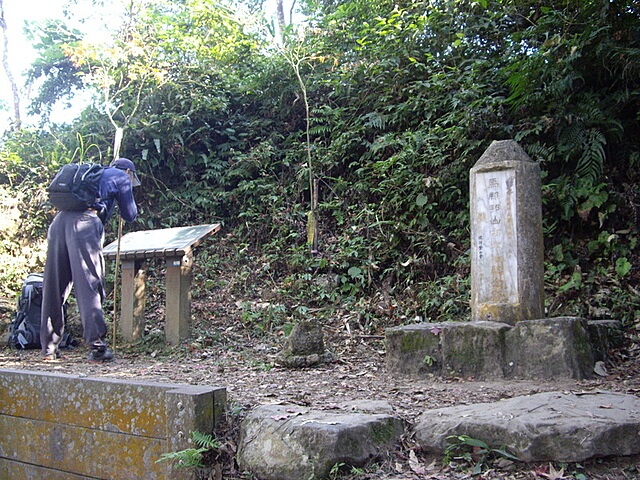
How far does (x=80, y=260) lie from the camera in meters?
5.71

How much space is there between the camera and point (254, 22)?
11367 millimetres

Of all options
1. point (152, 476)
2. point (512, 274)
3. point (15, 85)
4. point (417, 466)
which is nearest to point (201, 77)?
point (512, 274)

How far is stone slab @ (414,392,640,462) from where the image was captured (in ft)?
8.38

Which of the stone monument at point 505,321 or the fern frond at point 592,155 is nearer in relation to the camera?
the stone monument at point 505,321

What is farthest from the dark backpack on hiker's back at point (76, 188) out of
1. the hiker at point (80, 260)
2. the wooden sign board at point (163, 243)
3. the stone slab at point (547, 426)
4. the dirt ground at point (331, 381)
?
the stone slab at point (547, 426)

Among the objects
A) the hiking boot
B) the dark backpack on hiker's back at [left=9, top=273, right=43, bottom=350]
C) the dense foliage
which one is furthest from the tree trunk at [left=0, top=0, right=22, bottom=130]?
the hiking boot

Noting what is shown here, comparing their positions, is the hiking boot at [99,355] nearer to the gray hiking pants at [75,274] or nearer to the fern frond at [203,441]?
the gray hiking pants at [75,274]

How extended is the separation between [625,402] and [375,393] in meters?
1.56

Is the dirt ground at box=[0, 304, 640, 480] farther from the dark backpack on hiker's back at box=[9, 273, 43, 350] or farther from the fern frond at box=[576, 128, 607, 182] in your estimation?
the fern frond at box=[576, 128, 607, 182]

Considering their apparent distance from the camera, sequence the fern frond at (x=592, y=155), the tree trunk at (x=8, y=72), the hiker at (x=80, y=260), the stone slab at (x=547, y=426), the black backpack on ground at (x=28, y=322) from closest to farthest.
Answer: the stone slab at (x=547, y=426) → the hiker at (x=80, y=260) → the fern frond at (x=592, y=155) → the black backpack on ground at (x=28, y=322) → the tree trunk at (x=8, y=72)

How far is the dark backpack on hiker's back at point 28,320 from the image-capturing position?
22.1ft

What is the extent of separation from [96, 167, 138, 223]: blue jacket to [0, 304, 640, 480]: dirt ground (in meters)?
1.56

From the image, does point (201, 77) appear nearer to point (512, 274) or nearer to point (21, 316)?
point (21, 316)

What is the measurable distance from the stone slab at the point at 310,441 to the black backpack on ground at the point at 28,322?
454cm
